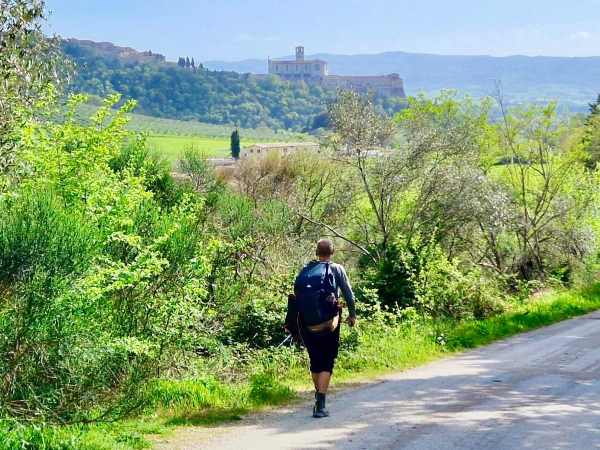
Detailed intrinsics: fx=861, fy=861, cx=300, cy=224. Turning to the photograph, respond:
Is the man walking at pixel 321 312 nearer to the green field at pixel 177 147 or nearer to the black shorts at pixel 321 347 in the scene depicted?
the black shorts at pixel 321 347

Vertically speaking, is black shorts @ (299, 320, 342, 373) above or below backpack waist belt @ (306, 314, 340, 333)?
below

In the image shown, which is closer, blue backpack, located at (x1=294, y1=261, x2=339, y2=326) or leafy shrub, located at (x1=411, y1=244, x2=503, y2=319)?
blue backpack, located at (x1=294, y1=261, x2=339, y2=326)

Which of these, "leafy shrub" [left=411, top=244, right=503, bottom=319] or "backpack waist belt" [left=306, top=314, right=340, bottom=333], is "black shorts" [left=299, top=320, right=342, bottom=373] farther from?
"leafy shrub" [left=411, top=244, right=503, bottom=319]

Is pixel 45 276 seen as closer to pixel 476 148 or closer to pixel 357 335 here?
pixel 357 335

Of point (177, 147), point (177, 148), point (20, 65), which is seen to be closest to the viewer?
point (20, 65)

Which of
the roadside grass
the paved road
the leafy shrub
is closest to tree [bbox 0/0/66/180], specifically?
the roadside grass

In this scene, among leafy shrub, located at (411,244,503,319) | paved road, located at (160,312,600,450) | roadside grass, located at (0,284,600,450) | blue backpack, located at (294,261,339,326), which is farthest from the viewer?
leafy shrub, located at (411,244,503,319)

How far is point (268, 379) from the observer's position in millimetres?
10586

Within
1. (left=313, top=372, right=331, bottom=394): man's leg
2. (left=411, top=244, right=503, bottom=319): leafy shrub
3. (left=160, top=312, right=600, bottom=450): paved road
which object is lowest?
(left=411, top=244, right=503, bottom=319): leafy shrub

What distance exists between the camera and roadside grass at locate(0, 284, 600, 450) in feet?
24.5

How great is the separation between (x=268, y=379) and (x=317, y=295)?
6.41ft

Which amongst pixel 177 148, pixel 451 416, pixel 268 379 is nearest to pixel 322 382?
pixel 451 416

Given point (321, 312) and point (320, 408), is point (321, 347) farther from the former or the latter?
point (320, 408)

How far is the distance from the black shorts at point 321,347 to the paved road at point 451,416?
55 centimetres
